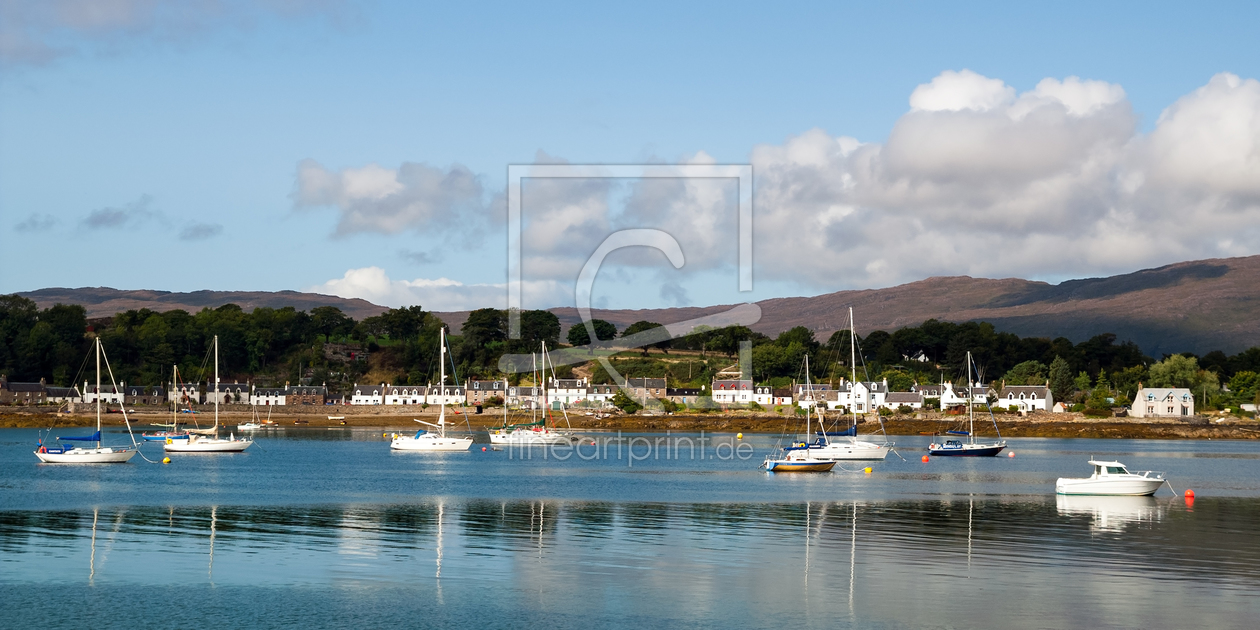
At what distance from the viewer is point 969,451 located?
76.8m

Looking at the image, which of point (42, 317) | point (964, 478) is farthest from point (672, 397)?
point (42, 317)

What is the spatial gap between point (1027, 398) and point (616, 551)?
119 meters

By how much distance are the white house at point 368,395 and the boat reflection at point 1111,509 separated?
126 meters

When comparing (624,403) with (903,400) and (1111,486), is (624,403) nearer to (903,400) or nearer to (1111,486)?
(903,400)

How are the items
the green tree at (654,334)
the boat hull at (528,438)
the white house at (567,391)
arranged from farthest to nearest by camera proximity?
the green tree at (654,334) → the white house at (567,391) → the boat hull at (528,438)

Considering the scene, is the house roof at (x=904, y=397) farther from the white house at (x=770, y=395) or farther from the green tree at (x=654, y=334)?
the green tree at (x=654, y=334)

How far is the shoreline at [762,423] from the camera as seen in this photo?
11012cm

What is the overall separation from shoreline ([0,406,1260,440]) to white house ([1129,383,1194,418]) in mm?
5237

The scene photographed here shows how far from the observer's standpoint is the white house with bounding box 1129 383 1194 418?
410 ft

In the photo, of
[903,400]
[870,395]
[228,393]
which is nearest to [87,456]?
[903,400]

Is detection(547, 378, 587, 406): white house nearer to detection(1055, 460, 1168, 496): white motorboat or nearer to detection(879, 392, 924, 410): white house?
detection(879, 392, 924, 410): white house

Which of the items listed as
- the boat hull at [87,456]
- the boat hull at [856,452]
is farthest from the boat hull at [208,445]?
the boat hull at [856,452]

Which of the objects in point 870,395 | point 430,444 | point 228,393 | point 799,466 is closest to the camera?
point 799,466

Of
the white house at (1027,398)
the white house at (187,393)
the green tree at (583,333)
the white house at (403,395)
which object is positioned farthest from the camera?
the green tree at (583,333)
